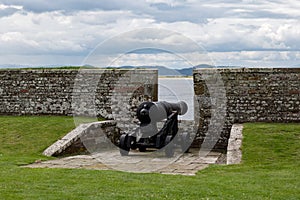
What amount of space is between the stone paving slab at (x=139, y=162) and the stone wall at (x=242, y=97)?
1649 millimetres

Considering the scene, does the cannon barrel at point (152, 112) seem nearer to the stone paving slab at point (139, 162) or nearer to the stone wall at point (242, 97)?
the stone paving slab at point (139, 162)

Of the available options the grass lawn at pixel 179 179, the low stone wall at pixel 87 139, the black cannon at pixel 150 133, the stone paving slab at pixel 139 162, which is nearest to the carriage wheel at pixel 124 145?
the black cannon at pixel 150 133

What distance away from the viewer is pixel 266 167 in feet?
32.2

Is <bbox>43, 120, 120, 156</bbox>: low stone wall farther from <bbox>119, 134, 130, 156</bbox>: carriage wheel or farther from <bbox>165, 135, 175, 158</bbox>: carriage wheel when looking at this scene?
<bbox>165, 135, 175, 158</bbox>: carriage wheel

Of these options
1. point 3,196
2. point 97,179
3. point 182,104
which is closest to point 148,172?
point 97,179

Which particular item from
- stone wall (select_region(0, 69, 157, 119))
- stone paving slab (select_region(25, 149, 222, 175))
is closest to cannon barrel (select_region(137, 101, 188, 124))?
stone paving slab (select_region(25, 149, 222, 175))

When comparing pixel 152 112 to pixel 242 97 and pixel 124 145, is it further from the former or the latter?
pixel 242 97

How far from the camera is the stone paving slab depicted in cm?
1030

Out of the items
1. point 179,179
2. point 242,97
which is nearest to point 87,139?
point 242,97

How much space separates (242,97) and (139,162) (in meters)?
4.34

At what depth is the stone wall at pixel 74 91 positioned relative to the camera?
15.1m

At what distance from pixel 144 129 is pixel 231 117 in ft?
10.5

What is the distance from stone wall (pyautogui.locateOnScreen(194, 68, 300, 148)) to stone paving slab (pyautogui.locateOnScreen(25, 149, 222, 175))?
5.41ft

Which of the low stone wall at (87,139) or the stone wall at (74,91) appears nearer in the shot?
the low stone wall at (87,139)
